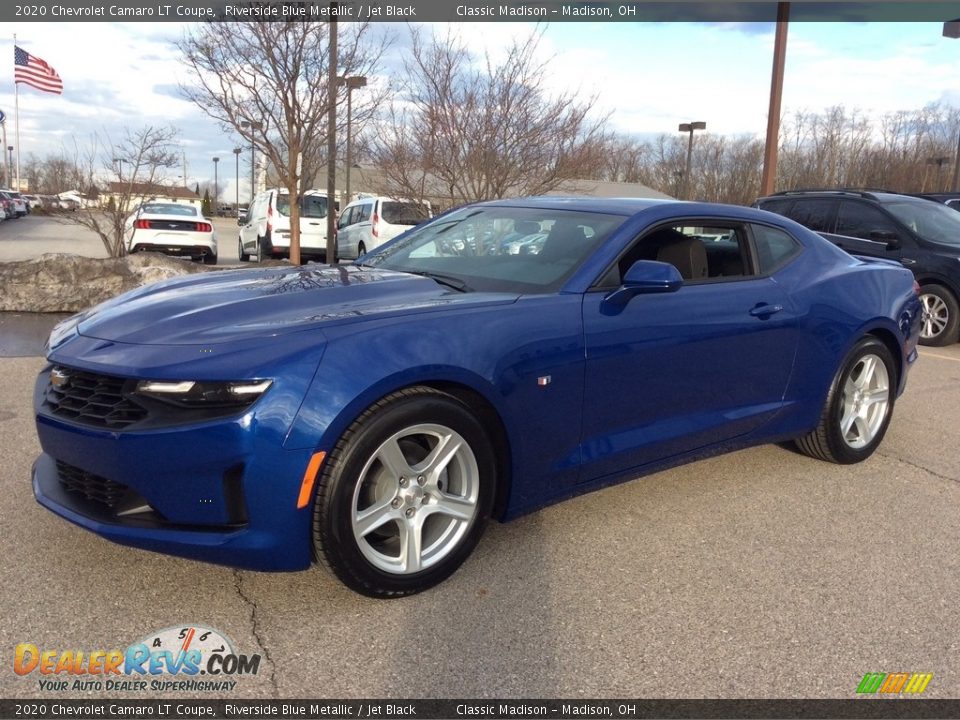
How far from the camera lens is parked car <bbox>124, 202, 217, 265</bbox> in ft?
45.1

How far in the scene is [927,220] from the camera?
1004 cm

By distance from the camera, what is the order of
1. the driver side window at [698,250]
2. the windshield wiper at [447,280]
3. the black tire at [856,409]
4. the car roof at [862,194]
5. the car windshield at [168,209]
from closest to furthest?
1. the windshield wiper at [447,280]
2. the driver side window at [698,250]
3. the black tire at [856,409]
4. the car roof at [862,194]
5. the car windshield at [168,209]

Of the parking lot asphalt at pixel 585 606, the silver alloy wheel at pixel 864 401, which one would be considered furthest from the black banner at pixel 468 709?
the silver alloy wheel at pixel 864 401

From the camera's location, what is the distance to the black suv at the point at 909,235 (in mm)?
9508

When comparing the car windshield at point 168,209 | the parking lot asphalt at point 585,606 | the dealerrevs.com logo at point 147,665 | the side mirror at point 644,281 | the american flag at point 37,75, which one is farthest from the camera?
the american flag at point 37,75

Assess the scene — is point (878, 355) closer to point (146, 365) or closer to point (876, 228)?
point (146, 365)

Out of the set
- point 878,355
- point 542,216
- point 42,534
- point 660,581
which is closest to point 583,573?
point 660,581

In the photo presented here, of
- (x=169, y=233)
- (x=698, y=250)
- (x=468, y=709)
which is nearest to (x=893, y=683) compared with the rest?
(x=468, y=709)

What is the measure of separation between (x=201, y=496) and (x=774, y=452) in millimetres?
3624

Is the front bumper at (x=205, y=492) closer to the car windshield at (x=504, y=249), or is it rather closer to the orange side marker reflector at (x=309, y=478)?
the orange side marker reflector at (x=309, y=478)

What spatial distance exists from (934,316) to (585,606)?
8531 mm

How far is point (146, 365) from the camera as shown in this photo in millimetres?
2670

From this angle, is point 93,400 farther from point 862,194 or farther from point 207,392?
point 862,194

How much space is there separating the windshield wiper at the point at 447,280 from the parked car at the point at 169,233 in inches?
423
